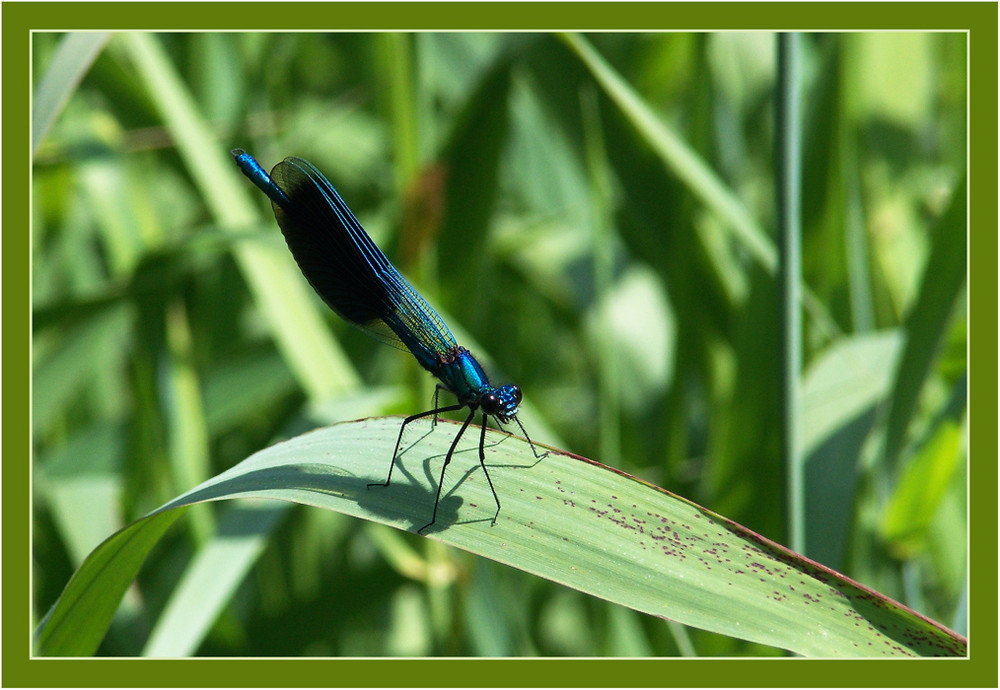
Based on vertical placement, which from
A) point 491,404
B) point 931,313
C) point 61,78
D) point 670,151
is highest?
point 61,78

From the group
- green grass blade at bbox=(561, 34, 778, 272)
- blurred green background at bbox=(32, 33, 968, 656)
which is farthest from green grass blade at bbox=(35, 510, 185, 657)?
green grass blade at bbox=(561, 34, 778, 272)

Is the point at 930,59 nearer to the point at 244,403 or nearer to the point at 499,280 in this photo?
the point at 499,280

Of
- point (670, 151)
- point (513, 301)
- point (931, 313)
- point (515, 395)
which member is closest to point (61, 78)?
point (515, 395)

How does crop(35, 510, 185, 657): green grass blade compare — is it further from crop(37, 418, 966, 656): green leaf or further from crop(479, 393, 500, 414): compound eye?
crop(479, 393, 500, 414): compound eye

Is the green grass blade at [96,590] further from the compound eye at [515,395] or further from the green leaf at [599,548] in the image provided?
the compound eye at [515,395]

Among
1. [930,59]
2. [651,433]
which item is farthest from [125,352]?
[930,59]

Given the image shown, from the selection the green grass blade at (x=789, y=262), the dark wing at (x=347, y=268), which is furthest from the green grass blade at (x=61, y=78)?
the green grass blade at (x=789, y=262)

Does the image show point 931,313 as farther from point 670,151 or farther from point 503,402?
point 503,402
